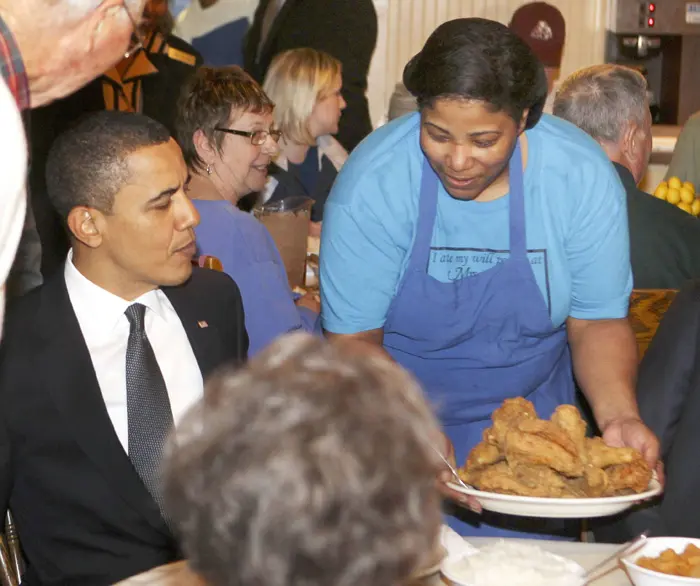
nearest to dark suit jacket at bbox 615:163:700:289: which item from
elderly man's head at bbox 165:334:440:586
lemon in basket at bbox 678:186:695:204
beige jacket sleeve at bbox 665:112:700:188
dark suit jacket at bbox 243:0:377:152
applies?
lemon in basket at bbox 678:186:695:204

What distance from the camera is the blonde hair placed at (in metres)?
4.91

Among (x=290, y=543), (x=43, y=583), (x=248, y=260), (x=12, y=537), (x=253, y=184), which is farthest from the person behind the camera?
(x=253, y=184)

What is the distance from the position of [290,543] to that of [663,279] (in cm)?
268

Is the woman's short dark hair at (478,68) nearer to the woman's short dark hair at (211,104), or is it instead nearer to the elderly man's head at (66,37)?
the elderly man's head at (66,37)

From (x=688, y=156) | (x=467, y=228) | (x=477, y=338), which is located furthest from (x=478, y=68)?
(x=688, y=156)

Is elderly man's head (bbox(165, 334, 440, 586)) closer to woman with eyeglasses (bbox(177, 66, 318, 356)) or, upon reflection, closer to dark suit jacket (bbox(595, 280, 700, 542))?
dark suit jacket (bbox(595, 280, 700, 542))

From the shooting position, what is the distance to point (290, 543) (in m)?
0.79

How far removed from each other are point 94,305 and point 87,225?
0.18 metres

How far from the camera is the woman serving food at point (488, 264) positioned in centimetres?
224

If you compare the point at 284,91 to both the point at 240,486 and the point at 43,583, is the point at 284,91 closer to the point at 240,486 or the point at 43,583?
the point at 43,583

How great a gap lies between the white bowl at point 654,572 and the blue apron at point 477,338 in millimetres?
629

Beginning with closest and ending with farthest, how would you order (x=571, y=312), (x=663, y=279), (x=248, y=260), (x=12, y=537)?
(x=12, y=537) → (x=571, y=312) → (x=248, y=260) → (x=663, y=279)

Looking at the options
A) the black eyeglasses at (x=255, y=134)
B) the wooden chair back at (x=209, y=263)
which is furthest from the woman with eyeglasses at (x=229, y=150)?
the wooden chair back at (x=209, y=263)

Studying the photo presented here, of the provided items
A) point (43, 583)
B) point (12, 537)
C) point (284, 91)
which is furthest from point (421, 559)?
point (284, 91)
